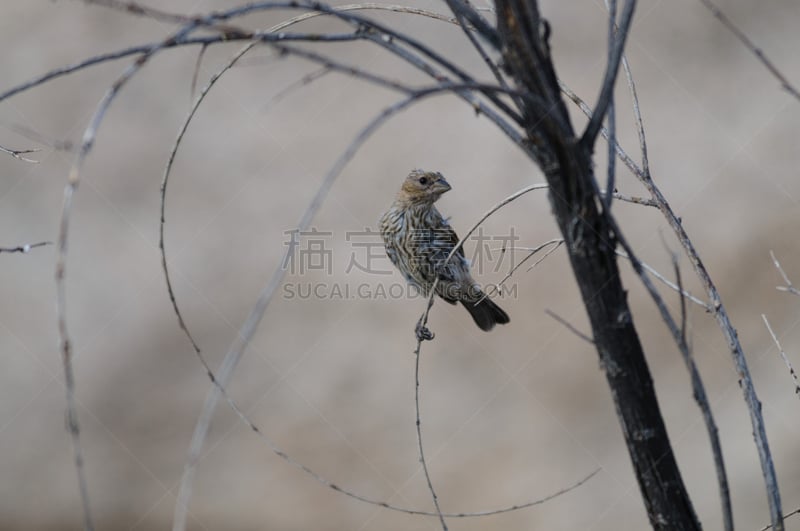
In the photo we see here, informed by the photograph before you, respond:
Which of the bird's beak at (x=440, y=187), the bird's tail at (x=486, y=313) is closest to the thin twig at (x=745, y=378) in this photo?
the bird's beak at (x=440, y=187)

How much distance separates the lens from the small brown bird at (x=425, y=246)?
4.14 meters

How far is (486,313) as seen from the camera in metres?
4.30

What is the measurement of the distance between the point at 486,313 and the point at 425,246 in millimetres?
450

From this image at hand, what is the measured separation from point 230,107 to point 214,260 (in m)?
1.92

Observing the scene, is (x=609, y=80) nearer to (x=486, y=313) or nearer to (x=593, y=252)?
(x=593, y=252)

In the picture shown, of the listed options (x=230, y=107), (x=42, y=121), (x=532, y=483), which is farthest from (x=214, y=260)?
(x=532, y=483)

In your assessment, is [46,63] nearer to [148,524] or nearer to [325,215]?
[325,215]

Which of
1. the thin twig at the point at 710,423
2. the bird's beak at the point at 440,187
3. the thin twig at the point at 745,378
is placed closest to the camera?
the thin twig at the point at 710,423

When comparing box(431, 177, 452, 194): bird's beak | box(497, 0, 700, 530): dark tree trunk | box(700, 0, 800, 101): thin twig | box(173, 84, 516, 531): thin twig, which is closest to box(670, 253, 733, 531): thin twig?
box(497, 0, 700, 530): dark tree trunk

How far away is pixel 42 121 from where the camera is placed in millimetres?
9820

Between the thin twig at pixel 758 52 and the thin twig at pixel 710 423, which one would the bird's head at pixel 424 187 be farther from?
the thin twig at pixel 710 423

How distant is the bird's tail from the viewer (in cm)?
425

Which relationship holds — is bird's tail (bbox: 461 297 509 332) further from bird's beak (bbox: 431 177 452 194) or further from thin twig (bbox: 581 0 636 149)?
thin twig (bbox: 581 0 636 149)

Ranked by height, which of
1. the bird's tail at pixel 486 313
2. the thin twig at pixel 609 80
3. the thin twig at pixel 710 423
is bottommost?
the thin twig at pixel 710 423
